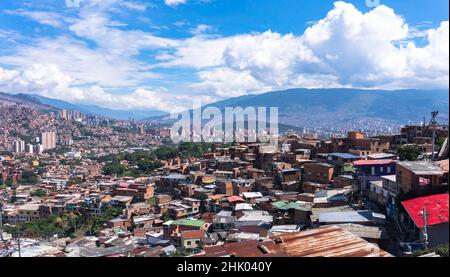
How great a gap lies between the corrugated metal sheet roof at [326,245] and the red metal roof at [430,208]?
239 cm

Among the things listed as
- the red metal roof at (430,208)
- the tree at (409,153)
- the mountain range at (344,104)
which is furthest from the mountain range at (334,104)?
the red metal roof at (430,208)

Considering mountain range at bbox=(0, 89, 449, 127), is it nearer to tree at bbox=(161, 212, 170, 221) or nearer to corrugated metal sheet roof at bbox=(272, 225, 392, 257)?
tree at bbox=(161, 212, 170, 221)

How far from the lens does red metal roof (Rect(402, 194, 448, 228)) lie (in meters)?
4.33

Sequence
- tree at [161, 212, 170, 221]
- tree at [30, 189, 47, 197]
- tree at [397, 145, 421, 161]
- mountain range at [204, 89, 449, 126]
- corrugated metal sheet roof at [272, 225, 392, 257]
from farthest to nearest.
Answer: mountain range at [204, 89, 449, 126] < tree at [30, 189, 47, 197] < tree at [161, 212, 170, 221] < tree at [397, 145, 421, 161] < corrugated metal sheet roof at [272, 225, 392, 257]

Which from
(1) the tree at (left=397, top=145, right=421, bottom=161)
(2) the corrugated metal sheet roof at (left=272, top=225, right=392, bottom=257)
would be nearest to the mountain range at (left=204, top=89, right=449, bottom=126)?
(1) the tree at (left=397, top=145, right=421, bottom=161)

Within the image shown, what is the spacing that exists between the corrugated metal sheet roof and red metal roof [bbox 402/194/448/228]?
2389 mm

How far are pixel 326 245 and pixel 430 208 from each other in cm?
317

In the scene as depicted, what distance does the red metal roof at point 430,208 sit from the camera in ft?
14.2

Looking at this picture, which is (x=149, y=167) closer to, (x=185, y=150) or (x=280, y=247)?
(x=185, y=150)

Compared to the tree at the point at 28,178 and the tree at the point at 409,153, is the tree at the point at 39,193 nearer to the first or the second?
the tree at the point at 28,178

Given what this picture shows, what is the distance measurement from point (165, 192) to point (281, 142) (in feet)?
18.2

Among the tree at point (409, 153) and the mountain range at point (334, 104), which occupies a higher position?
the mountain range at point (334, 104)
